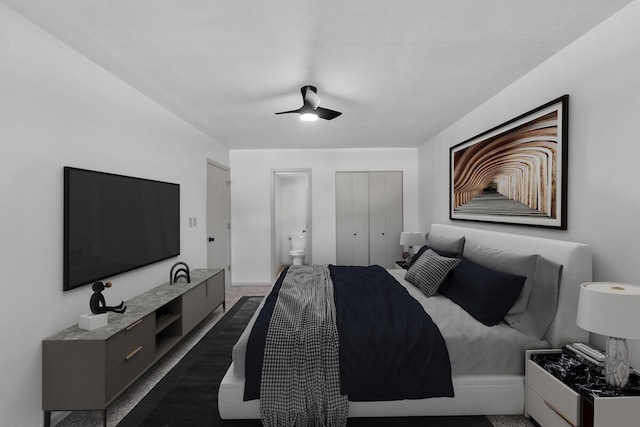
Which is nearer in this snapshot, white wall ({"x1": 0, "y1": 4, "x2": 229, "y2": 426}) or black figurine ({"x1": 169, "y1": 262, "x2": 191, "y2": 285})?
white wall ({"x1": 0, "y1": 4, "x2": 229, "y2": 426})

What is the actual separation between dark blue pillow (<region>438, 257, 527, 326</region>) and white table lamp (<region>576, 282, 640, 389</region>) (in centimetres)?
58

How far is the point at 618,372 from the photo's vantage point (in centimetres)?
149

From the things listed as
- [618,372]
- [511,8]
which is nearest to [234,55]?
[511,8]

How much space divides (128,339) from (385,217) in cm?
420

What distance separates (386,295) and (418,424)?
37.9 inches

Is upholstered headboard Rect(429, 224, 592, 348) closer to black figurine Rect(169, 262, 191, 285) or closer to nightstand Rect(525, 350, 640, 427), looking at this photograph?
nightstand Rect(525, 350, 640, 427)

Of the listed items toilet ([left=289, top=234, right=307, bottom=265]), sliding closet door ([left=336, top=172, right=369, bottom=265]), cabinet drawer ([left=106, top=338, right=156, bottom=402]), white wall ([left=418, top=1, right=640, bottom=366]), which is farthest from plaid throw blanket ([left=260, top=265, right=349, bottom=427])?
toilet ([left=289, top=234, right=307, bottom=265])

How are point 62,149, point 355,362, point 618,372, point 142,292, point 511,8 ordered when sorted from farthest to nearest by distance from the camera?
1. point 142,292
2. point 62,149
3. point 355,362
4. point 511,8
5. point 618,372

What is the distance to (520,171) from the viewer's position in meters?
2.52

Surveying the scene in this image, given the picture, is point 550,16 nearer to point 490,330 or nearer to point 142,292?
point 490,330

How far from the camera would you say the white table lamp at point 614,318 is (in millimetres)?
1367

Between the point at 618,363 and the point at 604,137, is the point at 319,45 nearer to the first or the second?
the point at 604,137

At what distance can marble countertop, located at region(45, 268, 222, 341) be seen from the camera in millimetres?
1864

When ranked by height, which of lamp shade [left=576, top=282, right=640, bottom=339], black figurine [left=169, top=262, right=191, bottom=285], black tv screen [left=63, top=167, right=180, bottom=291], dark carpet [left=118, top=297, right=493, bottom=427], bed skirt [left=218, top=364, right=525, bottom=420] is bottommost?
dark carpet [left=118, top=297, right=493, bottom=427]
